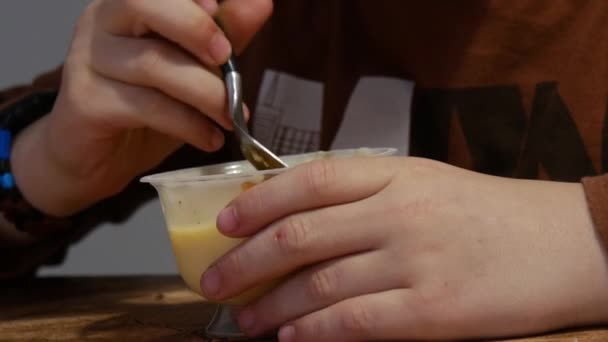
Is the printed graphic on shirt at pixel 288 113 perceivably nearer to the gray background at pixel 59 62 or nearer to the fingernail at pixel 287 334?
the fingernail at pixel 287 334

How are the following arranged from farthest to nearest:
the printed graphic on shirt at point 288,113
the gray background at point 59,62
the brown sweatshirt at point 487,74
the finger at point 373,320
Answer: the gray background at point 59,62
the printed graphic on shirt at point 288,113
the brown sweatshirt at point 487,74
the finger at point 373,320

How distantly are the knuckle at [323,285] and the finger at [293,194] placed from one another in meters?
0.04

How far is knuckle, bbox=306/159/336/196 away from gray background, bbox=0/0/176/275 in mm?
1266

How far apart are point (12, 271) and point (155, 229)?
2.67ft

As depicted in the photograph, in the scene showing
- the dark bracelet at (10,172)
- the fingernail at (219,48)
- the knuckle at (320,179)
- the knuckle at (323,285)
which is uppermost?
the fingernail at (219,48)

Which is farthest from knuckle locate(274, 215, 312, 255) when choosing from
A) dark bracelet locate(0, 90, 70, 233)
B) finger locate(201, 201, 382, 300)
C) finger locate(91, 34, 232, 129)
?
dark bracelet locate(0, 90, 70, 233)

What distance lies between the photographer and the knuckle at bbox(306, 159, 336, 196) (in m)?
0.48

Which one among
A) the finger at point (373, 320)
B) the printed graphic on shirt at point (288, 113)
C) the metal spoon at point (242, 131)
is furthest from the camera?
the printed graphic on shirt at point (288, 113)

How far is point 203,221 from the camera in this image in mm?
500

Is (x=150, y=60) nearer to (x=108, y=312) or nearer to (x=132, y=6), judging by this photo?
(x=132, y=6)

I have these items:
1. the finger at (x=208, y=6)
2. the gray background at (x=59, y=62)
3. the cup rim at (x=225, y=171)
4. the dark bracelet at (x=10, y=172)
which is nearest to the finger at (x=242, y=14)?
the finger at (x=208, y=6)

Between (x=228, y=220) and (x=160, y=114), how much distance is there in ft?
0.60

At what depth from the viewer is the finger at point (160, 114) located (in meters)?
0.63

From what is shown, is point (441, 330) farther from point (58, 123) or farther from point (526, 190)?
point (58, 123)
